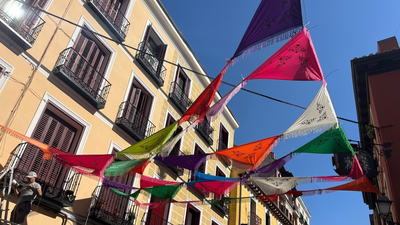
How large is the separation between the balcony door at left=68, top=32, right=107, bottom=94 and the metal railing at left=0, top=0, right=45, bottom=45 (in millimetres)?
1207

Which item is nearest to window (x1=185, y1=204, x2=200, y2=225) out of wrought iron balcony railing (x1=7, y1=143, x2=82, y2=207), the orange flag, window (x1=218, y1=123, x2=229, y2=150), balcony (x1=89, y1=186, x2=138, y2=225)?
balcony (x1=89, y1=186, x2=138, y2=225)

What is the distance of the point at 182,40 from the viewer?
→ 16344 millimetres

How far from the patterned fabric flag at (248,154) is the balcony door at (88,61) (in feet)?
17.2

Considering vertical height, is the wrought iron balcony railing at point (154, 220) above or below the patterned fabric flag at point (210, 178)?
below

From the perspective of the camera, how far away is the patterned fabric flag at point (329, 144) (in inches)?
270

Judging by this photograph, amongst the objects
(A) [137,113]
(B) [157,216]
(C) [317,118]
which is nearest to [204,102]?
(C) [317,118]

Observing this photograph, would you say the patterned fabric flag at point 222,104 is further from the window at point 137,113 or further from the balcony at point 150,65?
the balcony at point 150,65

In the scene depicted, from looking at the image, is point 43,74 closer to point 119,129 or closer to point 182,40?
point 119,129

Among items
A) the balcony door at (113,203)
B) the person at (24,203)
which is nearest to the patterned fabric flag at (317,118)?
the person at (24,203)

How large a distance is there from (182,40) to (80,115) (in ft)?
27.3

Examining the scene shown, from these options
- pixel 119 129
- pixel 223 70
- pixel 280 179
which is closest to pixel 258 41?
pixel 223 70

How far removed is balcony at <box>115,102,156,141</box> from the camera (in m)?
11.1

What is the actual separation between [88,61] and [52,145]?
3.31 metres

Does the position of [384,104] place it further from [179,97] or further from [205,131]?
[179,97]
